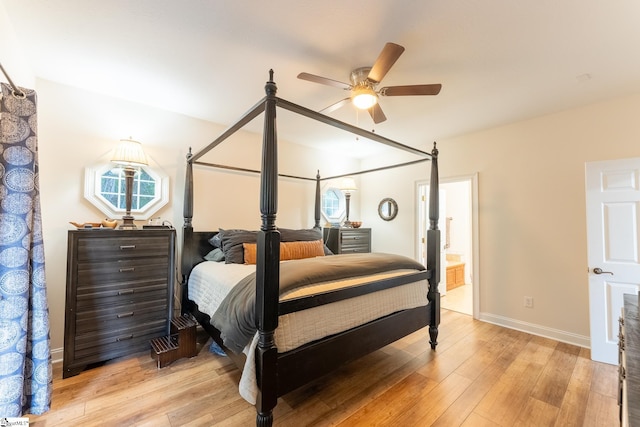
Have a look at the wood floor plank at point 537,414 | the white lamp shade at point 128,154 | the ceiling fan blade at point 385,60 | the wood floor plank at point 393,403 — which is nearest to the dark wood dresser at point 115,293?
the white lamp shade at point 128,154

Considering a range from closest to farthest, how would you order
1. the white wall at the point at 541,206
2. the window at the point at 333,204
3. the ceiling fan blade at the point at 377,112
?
the ceiling fan blade at the point at 377,112 < the white wall at the point at 541,206 < the window at the point at 333,204

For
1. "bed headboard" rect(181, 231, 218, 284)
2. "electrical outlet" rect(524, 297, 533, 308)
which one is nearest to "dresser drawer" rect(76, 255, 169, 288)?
"bed headboard" rect(181, 231, 218, 284)

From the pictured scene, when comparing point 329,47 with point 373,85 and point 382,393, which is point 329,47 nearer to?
point 373,85

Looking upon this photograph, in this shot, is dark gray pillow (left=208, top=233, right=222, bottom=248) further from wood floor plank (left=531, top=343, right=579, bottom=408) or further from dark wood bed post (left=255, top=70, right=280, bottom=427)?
wood floor plank (left=531, top=343, right=579, bottom=408)

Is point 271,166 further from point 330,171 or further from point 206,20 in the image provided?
point 330,171

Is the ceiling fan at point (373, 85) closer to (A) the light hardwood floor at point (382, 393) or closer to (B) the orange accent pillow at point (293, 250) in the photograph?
(B) the orange accent pillow at point (293, 250)

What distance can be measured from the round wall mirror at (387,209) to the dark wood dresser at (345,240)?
18.9 inches

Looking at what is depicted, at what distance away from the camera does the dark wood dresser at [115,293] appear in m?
2.19

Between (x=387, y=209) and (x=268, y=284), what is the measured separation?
143 inches

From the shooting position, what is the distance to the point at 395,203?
457 cm

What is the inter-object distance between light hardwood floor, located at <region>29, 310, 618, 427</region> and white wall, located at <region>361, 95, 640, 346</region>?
618 mm

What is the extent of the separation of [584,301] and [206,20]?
4373mm

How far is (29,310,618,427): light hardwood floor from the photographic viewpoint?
5.60 ft

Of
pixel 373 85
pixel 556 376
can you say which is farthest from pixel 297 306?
pixel 556 376
